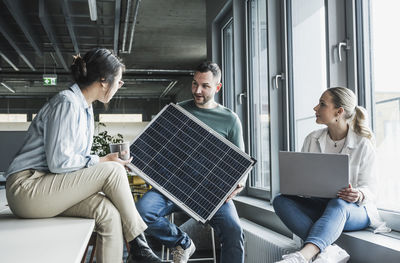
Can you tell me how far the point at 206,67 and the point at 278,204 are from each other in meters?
1.00

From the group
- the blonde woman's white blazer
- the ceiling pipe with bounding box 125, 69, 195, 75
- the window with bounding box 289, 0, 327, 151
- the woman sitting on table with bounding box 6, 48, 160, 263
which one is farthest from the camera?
the ceiling pipe with bounding box 125, 69, 195, 75

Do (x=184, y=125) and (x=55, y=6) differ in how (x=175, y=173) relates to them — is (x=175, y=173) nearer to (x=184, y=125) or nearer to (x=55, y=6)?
(x=184, y=125)

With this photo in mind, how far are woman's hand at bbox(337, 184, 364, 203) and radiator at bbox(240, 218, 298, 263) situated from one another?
60 cm

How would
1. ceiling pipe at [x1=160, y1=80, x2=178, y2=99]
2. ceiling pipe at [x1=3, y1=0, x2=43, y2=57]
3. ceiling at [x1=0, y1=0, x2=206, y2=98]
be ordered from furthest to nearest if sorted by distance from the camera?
1. ceiling pipe at [x1=160, y1=80, x2=178, y2=99]
2. ceiling at [x1=0, y1=0, x2=206, y2=98]
3. ceiling pipe at [x1=3, y1=0, x2=43, y2=57]

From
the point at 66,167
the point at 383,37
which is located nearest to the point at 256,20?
the point at 383,37

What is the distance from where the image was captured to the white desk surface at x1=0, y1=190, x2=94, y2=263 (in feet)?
3.25

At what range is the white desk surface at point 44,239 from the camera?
99 centimetres

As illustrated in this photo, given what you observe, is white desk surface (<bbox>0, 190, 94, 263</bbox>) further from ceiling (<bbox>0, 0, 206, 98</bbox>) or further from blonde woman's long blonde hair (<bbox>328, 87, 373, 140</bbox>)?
ceiling (<bbox>0, 0, 206, 98</bbox>)

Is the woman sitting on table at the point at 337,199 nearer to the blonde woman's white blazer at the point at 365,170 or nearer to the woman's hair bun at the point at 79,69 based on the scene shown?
the blonde woman's white blazer at the point at 365,170

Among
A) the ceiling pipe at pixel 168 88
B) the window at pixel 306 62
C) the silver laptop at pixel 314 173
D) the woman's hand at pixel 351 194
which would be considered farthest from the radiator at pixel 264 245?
the ceiling pipe at pixel 168 88

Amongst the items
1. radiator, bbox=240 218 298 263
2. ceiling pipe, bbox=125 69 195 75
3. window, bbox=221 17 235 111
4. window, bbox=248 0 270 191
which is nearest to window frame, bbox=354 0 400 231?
radiator, bbox=240 218 298 263

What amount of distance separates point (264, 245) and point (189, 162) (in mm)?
920

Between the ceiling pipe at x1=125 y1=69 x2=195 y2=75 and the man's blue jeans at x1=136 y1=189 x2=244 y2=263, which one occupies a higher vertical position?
the ceiling pipe at x1=125 y1=69 x2=195 y2=75

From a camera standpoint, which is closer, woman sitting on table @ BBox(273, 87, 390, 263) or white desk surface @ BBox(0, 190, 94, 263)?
white desk surface @ BBox(0, 190, 94, 263)
